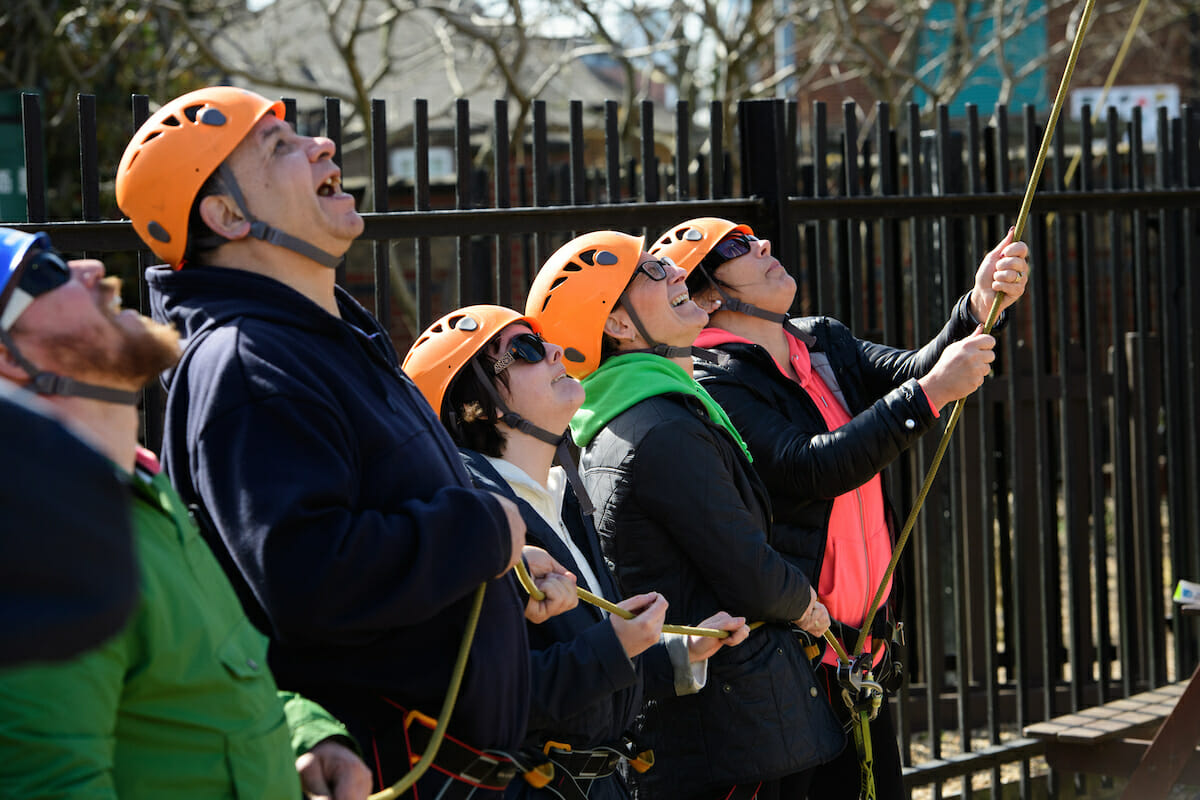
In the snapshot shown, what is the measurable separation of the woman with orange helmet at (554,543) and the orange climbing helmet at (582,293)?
382 millimetres

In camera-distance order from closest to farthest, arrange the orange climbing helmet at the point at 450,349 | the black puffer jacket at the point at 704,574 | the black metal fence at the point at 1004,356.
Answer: the orange climbing helmet at the point at 450,349, the black puffer jacket at the point at 704,574, the black metal fence at the point at 1004,356

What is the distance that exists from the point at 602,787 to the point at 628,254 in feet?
Answer: 4.54

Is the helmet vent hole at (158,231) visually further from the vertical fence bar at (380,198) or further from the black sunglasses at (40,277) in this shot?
the vertical fence bar at (380,198)

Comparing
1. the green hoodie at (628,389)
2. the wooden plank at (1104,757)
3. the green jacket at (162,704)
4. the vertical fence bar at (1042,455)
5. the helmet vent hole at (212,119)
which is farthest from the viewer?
the vertical fence bar at (1042,455)

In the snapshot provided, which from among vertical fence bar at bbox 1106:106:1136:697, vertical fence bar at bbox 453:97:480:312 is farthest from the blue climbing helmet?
vertical fence bar at bbox 1106:106:1136:697

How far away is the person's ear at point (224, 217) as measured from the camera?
7.51 feet

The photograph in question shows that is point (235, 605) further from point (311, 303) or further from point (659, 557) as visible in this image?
point (659, 557)

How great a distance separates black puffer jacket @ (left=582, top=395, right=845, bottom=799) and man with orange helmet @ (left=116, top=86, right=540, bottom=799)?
2.79 feet

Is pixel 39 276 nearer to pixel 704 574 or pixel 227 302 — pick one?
pixel 227 302

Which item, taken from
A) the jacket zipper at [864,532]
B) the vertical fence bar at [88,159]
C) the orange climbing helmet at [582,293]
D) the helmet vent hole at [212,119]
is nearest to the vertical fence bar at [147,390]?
the vertical fence bar at [88,159]

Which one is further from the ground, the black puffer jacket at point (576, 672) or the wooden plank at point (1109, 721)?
the black puffer jacket at point (576, 672)

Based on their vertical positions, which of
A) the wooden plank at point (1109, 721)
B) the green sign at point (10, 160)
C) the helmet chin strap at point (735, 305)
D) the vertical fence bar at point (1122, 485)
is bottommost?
the wooden plank at point (1109, 721)

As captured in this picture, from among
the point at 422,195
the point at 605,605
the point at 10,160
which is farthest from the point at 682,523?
the point at 10,160

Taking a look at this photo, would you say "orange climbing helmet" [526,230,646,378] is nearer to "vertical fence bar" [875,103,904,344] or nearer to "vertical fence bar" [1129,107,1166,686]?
"vertical fence bar" [875,103,904,344]
